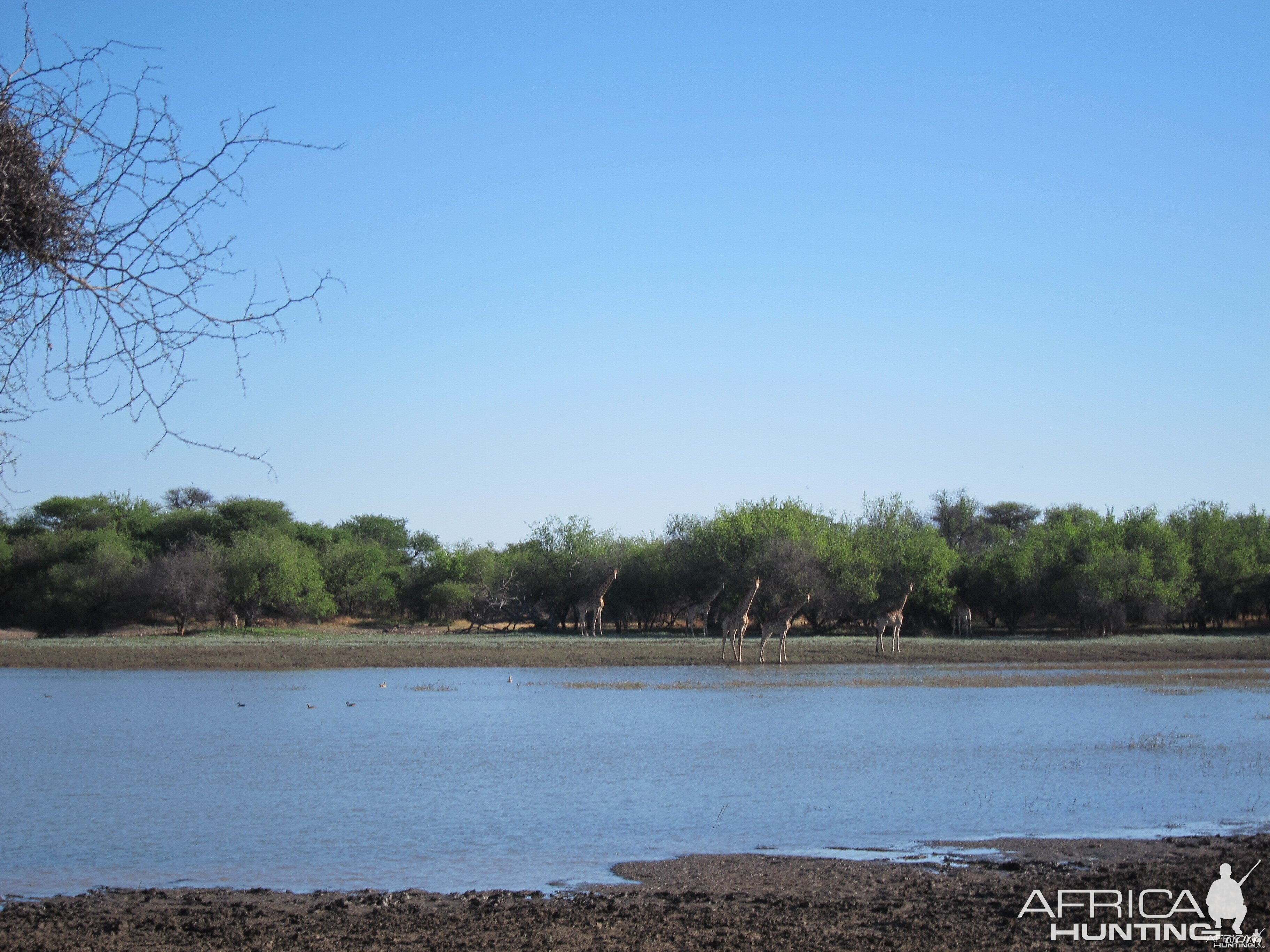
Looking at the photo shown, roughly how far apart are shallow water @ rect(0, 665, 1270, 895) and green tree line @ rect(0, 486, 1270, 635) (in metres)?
26.3

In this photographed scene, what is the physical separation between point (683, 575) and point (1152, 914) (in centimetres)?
4781

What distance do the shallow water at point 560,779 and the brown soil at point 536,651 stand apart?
32.8 ft

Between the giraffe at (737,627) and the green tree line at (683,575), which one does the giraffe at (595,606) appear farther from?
the giraffe at (737,627)

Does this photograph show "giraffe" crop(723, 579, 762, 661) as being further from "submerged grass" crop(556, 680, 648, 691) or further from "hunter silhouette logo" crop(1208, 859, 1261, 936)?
"hunter silhouette logo" crop(1208, 859, 1261, 936)

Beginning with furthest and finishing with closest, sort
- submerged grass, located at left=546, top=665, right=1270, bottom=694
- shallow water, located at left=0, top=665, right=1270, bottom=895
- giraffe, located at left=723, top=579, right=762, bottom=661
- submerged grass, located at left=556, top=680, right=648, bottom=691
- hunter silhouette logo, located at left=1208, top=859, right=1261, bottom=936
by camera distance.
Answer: giraffe, located at left=723, top=579, right=762, bottom=661 < submerged grass, located at left=546, top=665, right=1270, bottom=694 < submerged grass, located at left=556, top=680, right=648, bottom=691 < shallow water, located at left=0, top=665, right=1270, bottom=895 < hunter silhouette logo, located at left=1208, top=859, right=1261, bottom=936

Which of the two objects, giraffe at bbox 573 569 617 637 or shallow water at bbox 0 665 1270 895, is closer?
shallow water at bbox 0 665 1270 895

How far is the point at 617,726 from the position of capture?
20297mm

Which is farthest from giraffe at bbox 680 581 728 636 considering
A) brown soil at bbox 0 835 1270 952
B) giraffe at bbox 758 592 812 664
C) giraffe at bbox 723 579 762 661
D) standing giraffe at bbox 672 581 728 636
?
brown soil at bbox 0 835 1270 952

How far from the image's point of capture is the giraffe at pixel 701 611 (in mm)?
48750

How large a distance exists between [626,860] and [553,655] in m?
28.4

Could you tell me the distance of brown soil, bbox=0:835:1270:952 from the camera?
7.24m

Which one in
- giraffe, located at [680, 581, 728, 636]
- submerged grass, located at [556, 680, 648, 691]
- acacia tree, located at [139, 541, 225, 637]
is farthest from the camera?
acacia tree, located at [139, 541, 225, 637]

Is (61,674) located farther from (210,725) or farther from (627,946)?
(627,946)

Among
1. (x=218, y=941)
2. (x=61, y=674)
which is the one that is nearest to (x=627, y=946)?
(x=218, y=941)
